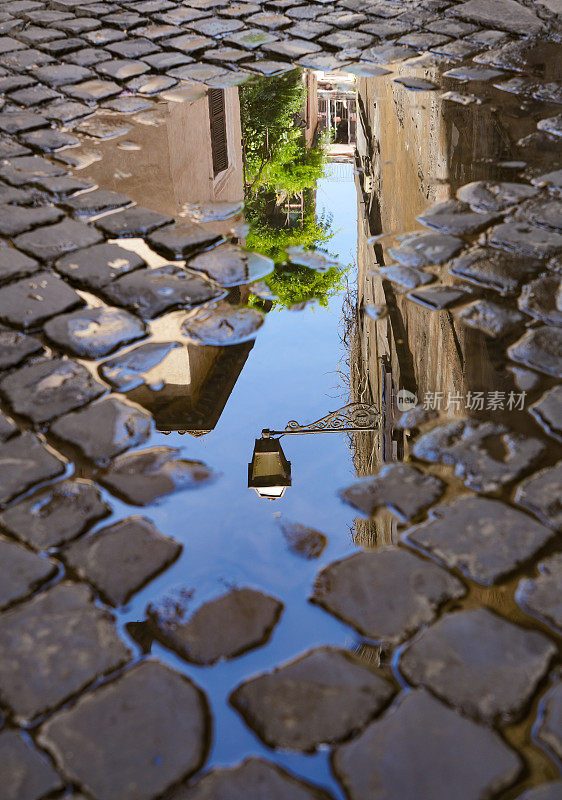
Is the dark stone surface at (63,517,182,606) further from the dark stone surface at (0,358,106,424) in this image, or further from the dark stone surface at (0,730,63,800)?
the dark stone surface at (0,358,106,424)

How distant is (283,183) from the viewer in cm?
409

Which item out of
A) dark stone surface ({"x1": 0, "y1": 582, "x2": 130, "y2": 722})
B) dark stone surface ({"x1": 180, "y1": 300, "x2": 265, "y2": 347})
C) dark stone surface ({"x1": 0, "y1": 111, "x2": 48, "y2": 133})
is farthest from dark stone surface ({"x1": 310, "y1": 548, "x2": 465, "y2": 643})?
dark stone surface ({"x1": 0, "y1": 111, "x2": 48, "y2": 133})

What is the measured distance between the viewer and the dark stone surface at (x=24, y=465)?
199cm

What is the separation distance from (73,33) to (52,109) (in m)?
1.53

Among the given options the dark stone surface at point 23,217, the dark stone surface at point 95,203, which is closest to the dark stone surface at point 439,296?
the dark stone surface at point 95,203

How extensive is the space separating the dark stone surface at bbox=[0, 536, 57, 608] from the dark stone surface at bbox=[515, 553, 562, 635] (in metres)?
1.07

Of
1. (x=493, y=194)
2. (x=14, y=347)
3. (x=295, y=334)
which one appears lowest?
(x=295, y=334)

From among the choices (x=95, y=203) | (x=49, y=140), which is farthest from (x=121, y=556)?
(x=49, y=140)

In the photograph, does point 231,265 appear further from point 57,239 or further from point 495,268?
point 495,268

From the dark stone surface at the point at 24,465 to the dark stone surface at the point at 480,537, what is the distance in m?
1.00

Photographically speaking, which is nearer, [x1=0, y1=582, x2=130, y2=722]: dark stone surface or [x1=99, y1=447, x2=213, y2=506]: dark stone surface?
[x1=0, y1=582, x2=130, y2=722]: dark stone surface

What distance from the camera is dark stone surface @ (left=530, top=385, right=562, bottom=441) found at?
2082mm

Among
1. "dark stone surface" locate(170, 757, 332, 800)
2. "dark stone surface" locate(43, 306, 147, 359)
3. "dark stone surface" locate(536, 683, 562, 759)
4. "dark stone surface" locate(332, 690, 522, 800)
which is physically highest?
"dark stone surface" locate(43, 306, 147, 359)

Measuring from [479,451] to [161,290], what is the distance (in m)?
1.45
